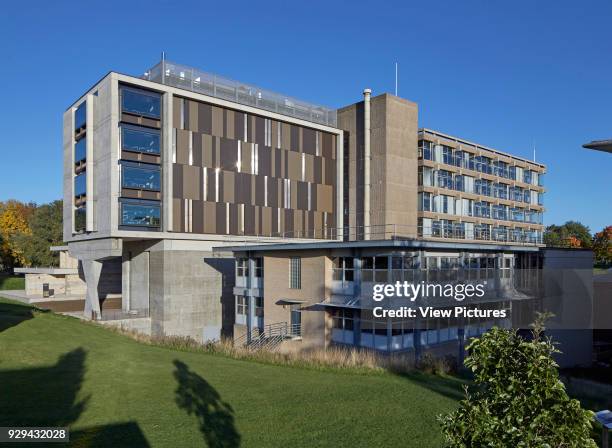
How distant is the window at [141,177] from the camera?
Answer: 40469 millimetres

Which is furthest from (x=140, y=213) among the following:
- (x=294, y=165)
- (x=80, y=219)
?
(x=294, y=165)

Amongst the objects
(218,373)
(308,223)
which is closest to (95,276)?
(308,223)

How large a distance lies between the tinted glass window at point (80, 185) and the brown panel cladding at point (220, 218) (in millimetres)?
12084

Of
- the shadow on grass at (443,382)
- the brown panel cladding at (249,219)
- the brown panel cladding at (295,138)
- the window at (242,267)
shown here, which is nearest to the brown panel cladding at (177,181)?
the brown panel cladding at (249,219)

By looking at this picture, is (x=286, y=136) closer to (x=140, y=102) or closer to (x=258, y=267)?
(x=140, y=102)

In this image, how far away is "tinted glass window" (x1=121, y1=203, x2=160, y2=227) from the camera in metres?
40.2

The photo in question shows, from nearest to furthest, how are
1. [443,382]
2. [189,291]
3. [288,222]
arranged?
1. [443,382]
2. [189,291]
3. [288,222]

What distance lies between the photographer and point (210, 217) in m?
44.0

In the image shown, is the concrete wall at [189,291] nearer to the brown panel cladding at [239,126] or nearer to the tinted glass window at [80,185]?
the tinted glass window at [80,185]

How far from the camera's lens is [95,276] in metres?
43.8

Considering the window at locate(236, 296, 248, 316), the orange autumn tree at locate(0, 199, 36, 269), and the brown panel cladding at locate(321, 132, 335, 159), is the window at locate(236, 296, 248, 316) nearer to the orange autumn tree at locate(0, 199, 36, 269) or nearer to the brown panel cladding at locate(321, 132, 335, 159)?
the brown panel cladding at locate(321, 132, 335, 159)

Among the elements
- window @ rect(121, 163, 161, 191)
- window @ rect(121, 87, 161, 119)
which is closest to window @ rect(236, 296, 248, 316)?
window @ rect(121, 163, 161, 191)

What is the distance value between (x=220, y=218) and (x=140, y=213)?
7.24 metres

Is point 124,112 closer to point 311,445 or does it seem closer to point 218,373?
point 218,373
